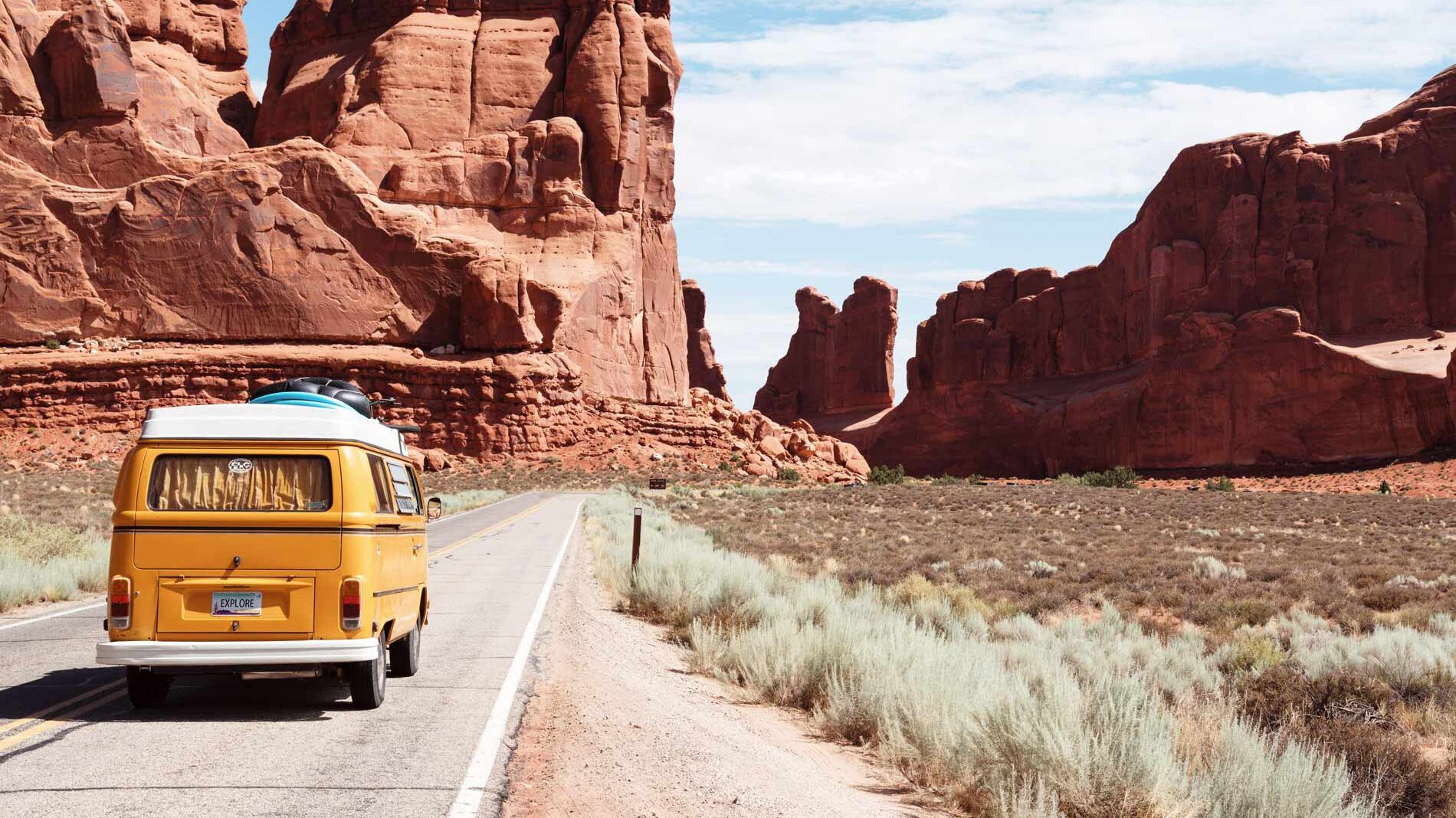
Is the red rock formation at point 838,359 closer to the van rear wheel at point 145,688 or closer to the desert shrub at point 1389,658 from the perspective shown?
the desert shrub at point 1389,658

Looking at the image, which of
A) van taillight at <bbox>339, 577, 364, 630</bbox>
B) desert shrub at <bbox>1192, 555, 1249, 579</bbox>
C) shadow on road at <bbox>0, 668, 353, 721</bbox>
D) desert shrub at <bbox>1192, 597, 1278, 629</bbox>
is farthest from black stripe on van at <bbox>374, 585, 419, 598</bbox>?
desert shrub at <bbox>1192, 555, 1249, 579</bbox>

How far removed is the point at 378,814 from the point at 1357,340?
94.9 meters

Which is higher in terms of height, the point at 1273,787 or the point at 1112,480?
the point at 1273,787

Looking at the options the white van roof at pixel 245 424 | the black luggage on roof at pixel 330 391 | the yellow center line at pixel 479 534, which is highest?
the black luggage on roof at pixel 330 391

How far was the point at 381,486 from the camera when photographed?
29.2ft

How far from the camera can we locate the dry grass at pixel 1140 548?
55.5 ft

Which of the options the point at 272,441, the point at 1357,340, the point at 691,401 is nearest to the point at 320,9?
the point at 691,401

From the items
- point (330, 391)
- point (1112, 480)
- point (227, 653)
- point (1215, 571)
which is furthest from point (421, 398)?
point (227, 653)

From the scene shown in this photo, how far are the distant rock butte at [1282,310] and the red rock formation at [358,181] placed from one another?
124ft

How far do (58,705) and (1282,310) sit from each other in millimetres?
91324

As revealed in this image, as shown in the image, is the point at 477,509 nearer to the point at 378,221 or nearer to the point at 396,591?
the point at 396,591

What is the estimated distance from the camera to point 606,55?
83562 mm

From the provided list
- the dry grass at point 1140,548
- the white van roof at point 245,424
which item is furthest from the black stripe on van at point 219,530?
the dry grass at point 1140,548

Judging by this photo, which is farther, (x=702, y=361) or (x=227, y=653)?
(x=702, y=361)
